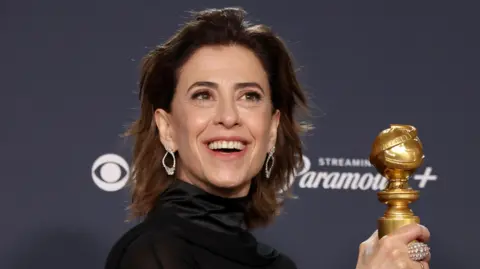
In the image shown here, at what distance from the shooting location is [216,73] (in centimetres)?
153

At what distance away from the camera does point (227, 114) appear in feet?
4.88

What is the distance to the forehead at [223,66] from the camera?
153 cm

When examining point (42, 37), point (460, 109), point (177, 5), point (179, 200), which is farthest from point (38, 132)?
point (460, 109)

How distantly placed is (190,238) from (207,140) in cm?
17

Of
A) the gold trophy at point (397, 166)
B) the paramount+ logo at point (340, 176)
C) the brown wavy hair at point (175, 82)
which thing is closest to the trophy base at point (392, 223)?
the gold trophy at point (397, 166)

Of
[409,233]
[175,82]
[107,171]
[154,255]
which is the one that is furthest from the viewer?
[107,171]

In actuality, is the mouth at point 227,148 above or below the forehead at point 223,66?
below

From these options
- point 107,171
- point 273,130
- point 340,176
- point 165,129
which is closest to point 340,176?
point 340,176

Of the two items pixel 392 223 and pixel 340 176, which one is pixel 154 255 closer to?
pixel 392 223

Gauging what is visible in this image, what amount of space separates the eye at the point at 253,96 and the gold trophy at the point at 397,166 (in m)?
0.30

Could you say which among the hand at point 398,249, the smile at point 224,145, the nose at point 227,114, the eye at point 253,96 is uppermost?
the eye at point 253,96

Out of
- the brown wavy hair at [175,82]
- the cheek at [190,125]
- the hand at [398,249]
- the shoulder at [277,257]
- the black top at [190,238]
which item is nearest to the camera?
the hand at [398,249]

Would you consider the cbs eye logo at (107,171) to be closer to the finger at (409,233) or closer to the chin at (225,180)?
the chin at (225,180)

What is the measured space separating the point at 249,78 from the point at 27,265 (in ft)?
3.38
